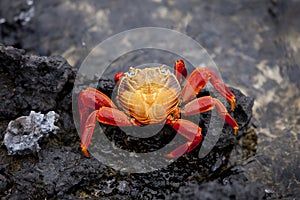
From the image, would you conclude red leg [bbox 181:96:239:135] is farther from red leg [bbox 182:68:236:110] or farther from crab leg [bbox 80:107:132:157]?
crab leg [bbox 80:107:132:157]

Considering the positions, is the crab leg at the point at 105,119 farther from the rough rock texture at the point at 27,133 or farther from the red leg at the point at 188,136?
the red leg at the point at 188,136

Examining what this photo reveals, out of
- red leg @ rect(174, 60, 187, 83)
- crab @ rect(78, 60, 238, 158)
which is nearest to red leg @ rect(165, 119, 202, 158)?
crab @ rect(78, 60, 238, 158)

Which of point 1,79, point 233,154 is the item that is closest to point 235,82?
point 233,154

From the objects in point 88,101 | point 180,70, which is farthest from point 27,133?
point 180,70

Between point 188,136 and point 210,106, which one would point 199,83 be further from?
point 188,136

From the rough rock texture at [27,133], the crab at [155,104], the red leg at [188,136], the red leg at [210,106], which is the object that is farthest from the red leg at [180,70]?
the rough rock texture at [27,133]

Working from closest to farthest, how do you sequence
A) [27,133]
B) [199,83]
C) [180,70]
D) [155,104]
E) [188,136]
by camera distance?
[27,133]
[188,136]
[155,104]
[199,83]
[180,70]

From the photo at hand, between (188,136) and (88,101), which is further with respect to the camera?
(88,101)
